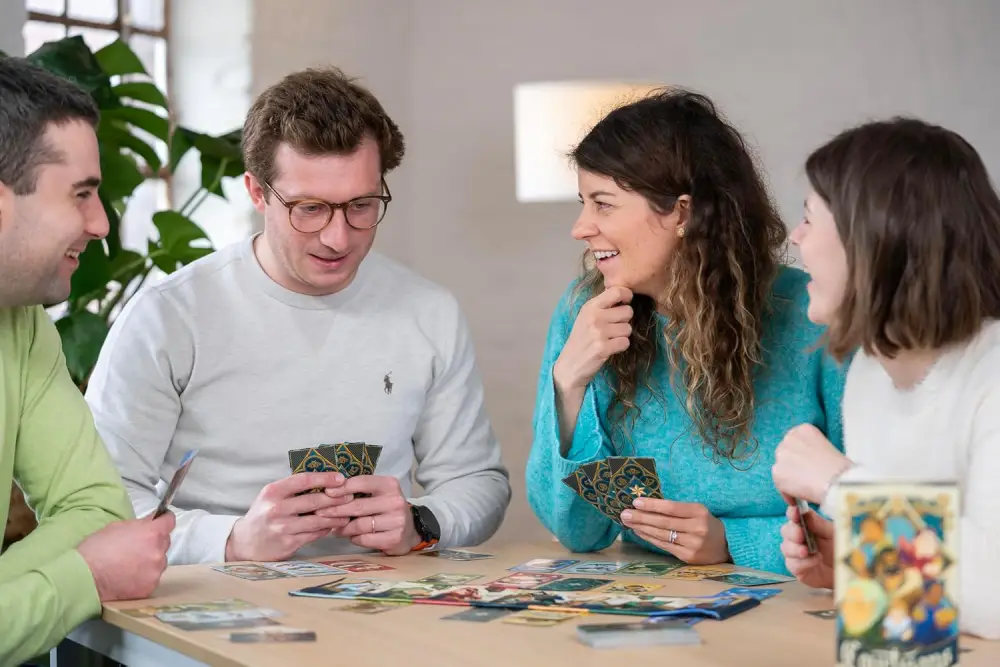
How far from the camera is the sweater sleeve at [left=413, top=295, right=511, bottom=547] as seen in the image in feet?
8.84

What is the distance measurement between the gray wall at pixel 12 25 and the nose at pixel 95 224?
2287mm

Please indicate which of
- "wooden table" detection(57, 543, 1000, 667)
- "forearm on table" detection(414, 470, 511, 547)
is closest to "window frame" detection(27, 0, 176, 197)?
"forearm on table" detection(414, 470, 511, 547)

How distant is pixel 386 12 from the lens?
5082mm

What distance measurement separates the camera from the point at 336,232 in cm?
254

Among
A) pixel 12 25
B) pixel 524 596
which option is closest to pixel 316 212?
pixel 524 596

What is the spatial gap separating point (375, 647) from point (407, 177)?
12.5ft

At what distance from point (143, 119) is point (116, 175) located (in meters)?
0.21

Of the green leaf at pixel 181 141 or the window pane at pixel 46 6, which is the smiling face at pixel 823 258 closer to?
the green leaf at pixel 181 141

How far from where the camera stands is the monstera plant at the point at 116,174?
345cm

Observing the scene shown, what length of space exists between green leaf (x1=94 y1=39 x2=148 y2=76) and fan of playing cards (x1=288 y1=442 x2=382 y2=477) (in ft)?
6.46

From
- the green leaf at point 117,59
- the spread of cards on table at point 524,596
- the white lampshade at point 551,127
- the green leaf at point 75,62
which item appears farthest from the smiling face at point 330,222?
the white lampshade at point 551,127

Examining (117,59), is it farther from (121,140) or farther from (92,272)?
(92,272)

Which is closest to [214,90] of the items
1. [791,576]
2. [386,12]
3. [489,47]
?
[386,12]

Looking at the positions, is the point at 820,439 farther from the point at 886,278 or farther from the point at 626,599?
the point at 626,599
